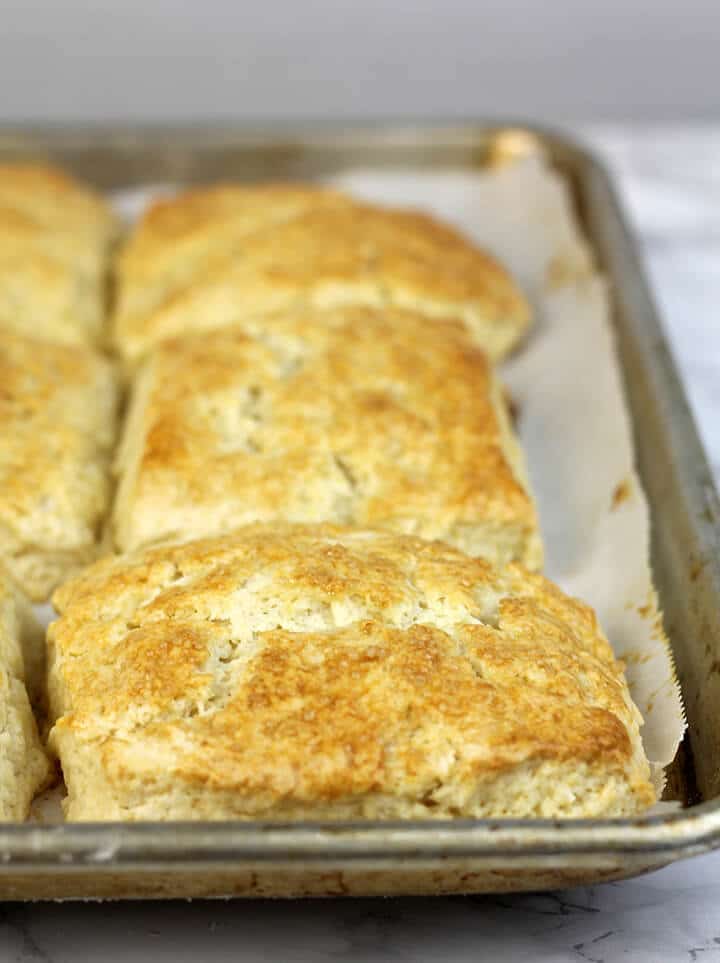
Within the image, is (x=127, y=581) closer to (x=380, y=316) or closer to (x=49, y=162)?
(x=380, y=316)

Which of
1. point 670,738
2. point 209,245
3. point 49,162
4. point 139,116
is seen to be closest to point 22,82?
point 139,116

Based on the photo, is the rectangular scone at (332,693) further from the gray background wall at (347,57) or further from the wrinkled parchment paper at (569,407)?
the gray background wall at (347,57)

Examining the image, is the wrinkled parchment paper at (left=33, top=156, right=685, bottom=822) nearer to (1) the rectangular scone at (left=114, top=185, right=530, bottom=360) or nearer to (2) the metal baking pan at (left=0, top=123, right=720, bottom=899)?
(2) the metal baking pan at (left=0, top=123, right=720, bottom=899)

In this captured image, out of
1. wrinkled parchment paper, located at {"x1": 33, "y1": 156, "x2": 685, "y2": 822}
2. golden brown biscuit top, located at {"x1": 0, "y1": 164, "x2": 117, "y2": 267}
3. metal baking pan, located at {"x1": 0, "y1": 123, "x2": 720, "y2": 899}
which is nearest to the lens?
metal baking pan, located at {"x1": 0, "y1": 123, "x2": 720, "y2": 899}

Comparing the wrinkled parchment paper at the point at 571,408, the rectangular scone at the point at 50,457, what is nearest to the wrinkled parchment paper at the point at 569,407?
the wrinkled parchment paper at the point at 571,408

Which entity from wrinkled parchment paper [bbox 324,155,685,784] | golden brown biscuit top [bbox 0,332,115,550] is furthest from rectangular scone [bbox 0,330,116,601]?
wrinkled parchment paper [bbox 324,155,685,784]

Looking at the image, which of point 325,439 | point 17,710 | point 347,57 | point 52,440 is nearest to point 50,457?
point 52,440
